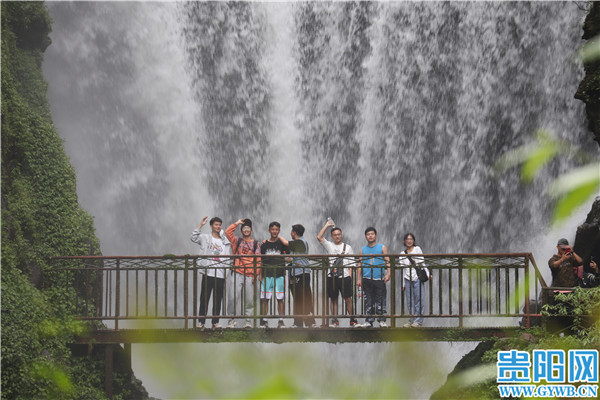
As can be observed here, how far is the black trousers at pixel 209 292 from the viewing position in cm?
1199

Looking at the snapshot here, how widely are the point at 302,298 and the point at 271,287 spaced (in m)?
0.47

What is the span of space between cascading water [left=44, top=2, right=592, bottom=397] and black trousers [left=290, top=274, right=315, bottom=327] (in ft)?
21.7

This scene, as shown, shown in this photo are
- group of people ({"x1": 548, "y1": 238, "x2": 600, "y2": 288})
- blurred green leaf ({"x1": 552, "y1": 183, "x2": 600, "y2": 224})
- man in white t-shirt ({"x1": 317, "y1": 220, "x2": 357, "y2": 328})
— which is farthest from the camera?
man in white t-shirt ({"x1": 317, "y1": 220, "x2": 357, "y2": 328})

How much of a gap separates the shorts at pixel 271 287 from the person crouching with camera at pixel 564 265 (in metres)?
3.65

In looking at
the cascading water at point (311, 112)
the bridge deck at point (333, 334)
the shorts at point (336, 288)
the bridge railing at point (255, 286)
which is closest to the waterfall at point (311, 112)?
the cascading water at point (311, 112)

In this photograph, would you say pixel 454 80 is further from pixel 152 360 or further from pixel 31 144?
pixel 152 360

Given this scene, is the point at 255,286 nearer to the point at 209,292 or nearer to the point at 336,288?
the point at 209,292

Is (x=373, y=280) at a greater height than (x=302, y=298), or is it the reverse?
(x=373, y=280)

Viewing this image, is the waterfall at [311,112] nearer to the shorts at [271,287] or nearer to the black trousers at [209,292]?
the shorts at [271,287]

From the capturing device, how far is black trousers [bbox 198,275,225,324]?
39.3 ft

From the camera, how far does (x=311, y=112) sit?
20.0 m

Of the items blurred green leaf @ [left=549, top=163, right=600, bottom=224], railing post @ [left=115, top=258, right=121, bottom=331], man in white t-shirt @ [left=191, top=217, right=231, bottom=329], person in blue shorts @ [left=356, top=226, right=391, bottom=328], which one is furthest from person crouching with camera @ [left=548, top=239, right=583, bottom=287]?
blurred green leaf @ [left=549, top=163, right=600, bottom=224]

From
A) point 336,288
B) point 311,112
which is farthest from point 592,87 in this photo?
point 311,112

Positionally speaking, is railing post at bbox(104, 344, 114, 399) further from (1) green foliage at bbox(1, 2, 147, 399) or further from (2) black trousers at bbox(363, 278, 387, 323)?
(2) black trousers at bbox(363, 278, 387, 323)
